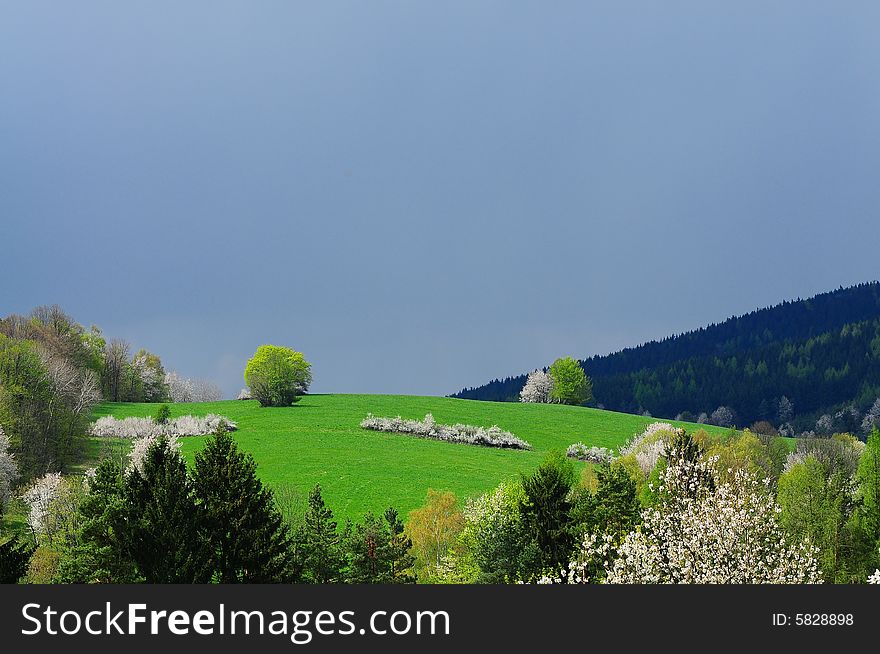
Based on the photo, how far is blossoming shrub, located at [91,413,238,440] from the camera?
92.1 metres

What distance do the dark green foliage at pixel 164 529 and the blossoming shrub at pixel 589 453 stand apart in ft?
215

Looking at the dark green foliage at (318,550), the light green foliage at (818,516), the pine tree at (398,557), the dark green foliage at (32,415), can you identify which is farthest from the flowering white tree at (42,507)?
the light green foliage at (818,516)

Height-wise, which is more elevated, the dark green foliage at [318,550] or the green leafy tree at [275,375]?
the green leafy tree at [275,375]

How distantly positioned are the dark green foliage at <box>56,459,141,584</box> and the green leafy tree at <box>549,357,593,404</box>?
405 ft

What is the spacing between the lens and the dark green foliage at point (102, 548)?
119ft

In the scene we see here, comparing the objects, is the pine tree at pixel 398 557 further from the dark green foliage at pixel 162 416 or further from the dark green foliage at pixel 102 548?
the dark green foliage at pixel 162 416

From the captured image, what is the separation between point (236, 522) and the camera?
128 ft

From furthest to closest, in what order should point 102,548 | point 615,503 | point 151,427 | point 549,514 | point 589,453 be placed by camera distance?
1. point 589,453
2. point 151,427
3. point 615,503
4. point 549,514
5. point 102,548

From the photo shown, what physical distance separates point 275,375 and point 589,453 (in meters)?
43.9

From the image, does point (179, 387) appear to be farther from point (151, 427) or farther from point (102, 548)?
point (102, 548)

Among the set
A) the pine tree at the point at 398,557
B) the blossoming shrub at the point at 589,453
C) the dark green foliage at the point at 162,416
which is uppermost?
the dark green foliage at the point at 162,416

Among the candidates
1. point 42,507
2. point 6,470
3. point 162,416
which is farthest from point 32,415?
point 162,416

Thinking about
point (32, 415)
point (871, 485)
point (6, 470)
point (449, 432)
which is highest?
point (32, 415)

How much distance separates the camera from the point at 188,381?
585 feet
